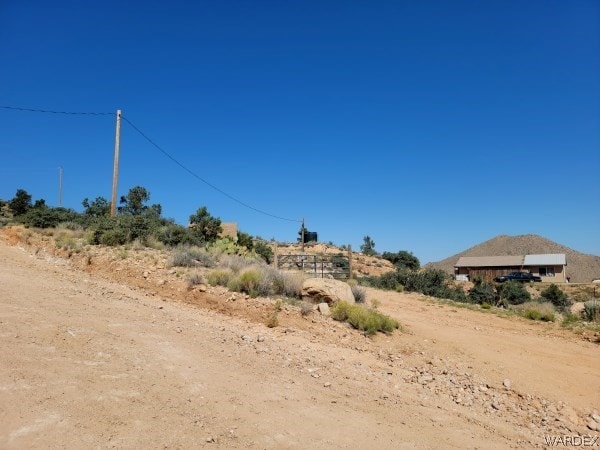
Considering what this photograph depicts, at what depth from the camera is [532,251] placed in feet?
267

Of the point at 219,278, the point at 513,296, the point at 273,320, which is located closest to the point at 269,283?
the point at 219,278

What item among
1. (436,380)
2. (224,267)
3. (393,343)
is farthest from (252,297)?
(436,380)

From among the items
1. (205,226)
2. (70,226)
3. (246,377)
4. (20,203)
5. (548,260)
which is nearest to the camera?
(246,377)

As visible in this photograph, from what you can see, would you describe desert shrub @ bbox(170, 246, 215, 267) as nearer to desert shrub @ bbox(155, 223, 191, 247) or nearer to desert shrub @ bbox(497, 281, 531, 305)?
desert shrub @ bbox(155, 223, 191, 247)

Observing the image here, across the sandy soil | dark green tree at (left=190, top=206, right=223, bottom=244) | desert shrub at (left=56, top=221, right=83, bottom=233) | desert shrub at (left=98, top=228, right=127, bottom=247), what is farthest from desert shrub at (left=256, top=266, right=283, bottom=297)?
desert shrub at (left=56, top=221, right=83, bottom=233)

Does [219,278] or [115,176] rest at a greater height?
[115,176]

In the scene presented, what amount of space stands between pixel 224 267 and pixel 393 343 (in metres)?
6.62

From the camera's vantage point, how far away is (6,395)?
4.65 metres

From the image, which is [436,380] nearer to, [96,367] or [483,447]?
[483,447]

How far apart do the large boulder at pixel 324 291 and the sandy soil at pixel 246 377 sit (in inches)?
56.4

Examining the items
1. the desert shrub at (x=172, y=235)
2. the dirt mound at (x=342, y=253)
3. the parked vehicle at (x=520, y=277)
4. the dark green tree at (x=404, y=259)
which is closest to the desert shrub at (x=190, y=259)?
the desert shrub at (x=172, y=235)

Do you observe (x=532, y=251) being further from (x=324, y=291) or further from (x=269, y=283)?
(x=269, y=283)

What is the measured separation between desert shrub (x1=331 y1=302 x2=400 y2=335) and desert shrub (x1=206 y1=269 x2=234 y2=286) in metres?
3.37

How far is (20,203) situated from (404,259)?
124 ft
